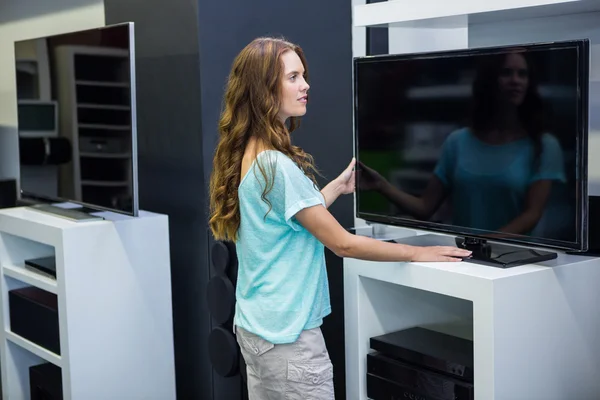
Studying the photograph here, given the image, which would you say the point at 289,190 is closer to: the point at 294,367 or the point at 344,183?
the point at 294,367

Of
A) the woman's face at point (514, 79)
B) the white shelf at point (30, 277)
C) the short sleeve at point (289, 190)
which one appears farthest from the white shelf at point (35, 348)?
the woman's face at point (514, 79)

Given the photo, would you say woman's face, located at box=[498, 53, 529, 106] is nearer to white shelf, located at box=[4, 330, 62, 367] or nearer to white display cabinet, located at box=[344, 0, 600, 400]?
white display cabinet, located at box=[344, 0, 600, 400]

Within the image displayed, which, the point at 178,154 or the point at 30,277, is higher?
the point at 178,154

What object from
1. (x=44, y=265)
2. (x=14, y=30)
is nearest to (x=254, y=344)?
(x=44, y=265)

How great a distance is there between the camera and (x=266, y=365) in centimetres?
205

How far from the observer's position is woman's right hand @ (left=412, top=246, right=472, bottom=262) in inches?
84.6

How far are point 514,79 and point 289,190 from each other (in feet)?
2.03

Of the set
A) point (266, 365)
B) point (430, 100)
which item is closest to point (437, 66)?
point (430, 100)

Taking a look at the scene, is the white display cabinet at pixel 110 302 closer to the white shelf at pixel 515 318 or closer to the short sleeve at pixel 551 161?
the white shelf at pixel 515 318

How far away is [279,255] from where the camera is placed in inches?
80.4

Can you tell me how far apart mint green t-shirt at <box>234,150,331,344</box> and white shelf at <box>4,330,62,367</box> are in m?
1.05

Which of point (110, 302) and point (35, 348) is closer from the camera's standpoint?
point (110, 302)

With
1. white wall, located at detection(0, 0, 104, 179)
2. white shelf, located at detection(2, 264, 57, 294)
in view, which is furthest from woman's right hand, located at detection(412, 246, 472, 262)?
white wall, located at detection(0, 0, 104, 179)

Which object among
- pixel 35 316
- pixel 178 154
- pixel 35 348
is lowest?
pixel 35 348
